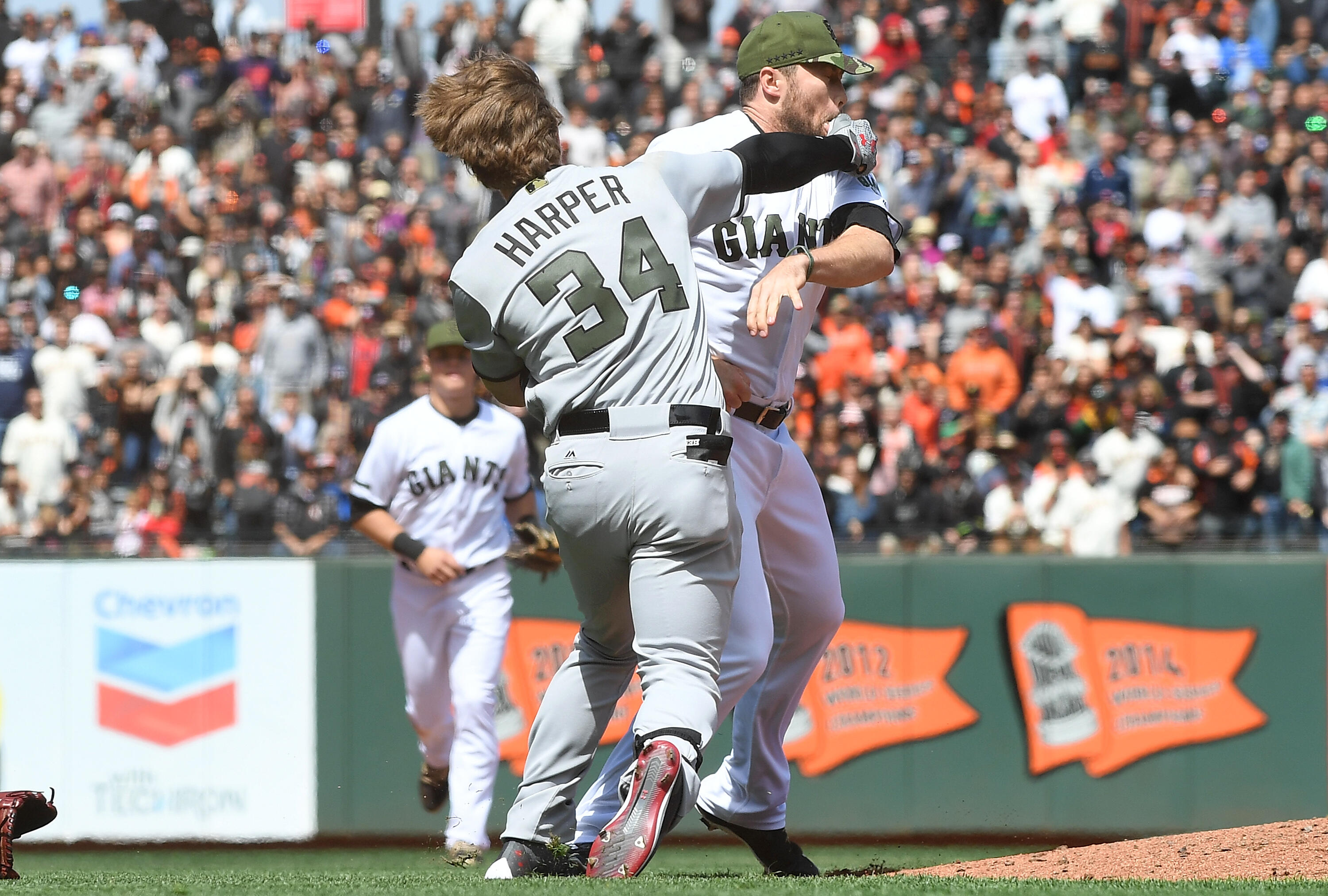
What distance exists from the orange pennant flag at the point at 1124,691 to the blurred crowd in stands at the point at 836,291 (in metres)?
0.59

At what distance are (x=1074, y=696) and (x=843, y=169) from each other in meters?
5.47

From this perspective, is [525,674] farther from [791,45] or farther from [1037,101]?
[1037,101]

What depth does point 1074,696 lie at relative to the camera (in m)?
9.23

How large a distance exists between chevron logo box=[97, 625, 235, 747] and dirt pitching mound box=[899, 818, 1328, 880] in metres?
4.90

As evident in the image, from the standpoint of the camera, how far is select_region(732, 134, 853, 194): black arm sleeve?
4.30 m

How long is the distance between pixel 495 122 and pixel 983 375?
8.62 meters

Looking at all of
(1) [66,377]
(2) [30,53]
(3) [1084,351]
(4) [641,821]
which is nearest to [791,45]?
(4) [641,821]

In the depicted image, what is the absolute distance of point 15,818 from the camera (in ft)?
15.4

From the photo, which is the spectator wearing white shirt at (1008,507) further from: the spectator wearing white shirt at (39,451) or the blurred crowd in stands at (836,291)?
the spectator wearing white shirt at (39,451)

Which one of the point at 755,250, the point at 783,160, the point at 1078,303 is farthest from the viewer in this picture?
the point at 1078,303

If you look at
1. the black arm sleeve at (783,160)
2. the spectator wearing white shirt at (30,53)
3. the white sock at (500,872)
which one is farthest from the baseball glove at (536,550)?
the spectator wearing white shirt at (30,53)

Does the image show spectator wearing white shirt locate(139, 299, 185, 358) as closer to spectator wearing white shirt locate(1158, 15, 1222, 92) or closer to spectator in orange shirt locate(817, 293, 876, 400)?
spectator in orange shirt locate(817, 293, 876, 400)

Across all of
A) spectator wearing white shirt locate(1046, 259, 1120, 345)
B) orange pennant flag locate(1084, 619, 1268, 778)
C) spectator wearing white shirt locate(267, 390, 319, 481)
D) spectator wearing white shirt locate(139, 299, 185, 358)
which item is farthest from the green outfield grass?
spectator wearing white shirt locate(139, 299, 185, 358)

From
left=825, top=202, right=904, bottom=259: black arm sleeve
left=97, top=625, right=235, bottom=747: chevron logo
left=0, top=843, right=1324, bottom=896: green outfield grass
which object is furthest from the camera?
left=97, top=625, right=235, bottom=747: chevron logo
